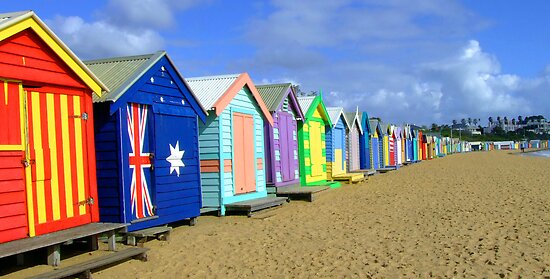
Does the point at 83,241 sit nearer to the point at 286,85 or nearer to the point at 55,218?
the point at 55,218

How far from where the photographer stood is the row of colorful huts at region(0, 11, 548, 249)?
6.87m

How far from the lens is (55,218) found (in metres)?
7.39

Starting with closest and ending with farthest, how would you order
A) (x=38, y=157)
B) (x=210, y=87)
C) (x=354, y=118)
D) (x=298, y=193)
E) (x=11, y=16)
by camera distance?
1. (x=11, y=16)
2. (x=38, y=157)
3. (x=210, y=87)
4. (x=298, y=193)
5. (x=354, y=118)

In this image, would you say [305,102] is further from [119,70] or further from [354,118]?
[119,70]

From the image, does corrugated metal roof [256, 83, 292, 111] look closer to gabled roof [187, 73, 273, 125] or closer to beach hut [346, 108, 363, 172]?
gabled roof [187, 73, 273, 125]

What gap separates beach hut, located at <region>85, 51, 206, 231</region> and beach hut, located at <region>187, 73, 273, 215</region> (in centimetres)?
110

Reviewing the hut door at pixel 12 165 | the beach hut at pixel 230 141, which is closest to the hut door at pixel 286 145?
the beach hut at pixel 230 141

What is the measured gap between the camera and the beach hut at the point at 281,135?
16234 mm

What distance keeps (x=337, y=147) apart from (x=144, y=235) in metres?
15.5

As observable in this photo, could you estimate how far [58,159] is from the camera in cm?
751

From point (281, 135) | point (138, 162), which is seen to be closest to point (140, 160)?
point (138, 162)

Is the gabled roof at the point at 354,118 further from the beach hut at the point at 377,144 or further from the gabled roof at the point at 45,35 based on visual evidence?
→ the gabled roof at the point at 45,35

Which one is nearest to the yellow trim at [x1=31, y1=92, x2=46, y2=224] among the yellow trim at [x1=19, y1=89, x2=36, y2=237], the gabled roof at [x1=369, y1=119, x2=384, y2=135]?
the yellow trim at [x1=19, y1=89, x2=36, y2=237]

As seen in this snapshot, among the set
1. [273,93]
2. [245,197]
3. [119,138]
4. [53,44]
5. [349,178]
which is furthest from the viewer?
[349,178]
